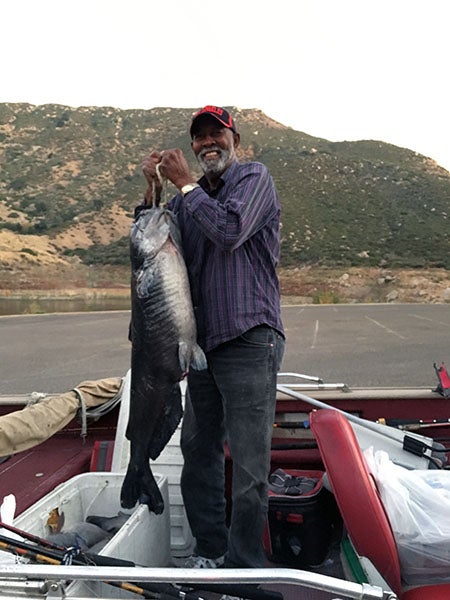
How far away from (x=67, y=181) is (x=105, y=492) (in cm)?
6651

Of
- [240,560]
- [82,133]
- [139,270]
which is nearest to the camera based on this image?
[139,270]

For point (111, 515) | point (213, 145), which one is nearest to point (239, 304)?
point (213, 145)

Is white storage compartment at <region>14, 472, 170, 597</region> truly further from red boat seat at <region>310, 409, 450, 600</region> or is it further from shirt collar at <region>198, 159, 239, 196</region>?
shirt collar at <region>198, 159, 239, 196</region>

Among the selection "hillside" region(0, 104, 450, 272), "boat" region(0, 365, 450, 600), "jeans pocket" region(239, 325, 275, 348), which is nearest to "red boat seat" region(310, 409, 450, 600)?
"boat" region(0, 365, 450, 600)

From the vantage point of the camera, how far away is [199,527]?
2.91m

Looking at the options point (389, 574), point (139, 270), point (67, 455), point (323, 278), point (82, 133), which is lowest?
point (323, 278)

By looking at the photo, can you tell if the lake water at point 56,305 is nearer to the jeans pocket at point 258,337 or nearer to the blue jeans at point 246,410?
the blue jeans at point 246,410

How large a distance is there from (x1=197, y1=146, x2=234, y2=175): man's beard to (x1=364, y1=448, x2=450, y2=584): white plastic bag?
1408mm

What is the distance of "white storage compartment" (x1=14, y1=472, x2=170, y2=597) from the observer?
A: 251cm

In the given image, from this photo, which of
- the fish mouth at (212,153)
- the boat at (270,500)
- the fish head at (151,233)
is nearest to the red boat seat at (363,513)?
the boat at (270,500)

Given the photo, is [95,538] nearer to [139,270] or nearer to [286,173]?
[139,270]

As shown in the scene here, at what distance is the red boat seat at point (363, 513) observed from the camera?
2.16m

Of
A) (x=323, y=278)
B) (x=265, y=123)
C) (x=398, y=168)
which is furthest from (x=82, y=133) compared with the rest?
(x=323, y=278)

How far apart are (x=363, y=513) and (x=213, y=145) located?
1.54 meters
